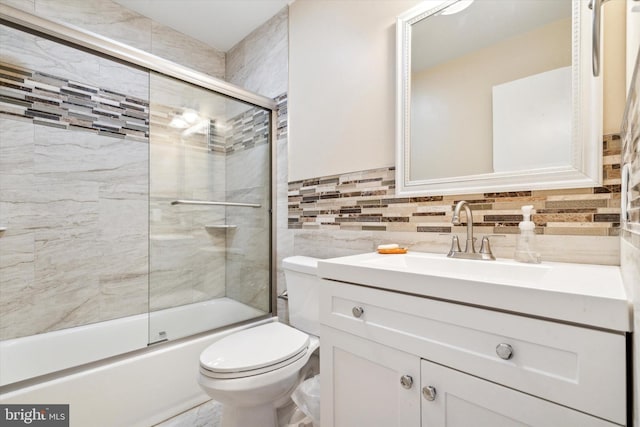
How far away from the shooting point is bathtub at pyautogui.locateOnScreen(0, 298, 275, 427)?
4.27ft

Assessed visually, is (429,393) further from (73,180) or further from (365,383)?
(73,180)

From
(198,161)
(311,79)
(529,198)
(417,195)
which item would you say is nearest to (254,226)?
(198,161)

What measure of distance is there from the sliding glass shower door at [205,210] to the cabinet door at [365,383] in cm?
112

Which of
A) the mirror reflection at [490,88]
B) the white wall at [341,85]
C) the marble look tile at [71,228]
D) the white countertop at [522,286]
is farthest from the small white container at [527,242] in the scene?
the marble look tile at [71,228]

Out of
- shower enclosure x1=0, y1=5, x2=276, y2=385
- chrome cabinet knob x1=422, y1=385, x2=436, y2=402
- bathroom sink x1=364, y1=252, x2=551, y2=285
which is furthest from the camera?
shower enclosure x1=0, y1=5, x2=276, y2=385

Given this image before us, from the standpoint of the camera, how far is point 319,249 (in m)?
1.75

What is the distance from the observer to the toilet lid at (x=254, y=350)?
115 centimetres

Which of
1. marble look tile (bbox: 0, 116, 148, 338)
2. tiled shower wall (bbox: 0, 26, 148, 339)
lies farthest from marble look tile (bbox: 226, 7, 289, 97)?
marble look tile (bbox: 0, 116, 148, 338)

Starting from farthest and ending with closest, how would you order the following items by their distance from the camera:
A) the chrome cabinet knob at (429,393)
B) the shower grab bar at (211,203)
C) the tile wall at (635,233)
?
1. the shower grab bar at (211,203)
2. the chrome cabinet knob at (429,393)
3. the tile wall at (635,233)

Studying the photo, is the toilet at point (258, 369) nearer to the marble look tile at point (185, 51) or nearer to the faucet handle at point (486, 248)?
the faucet handle at point (486, 248)

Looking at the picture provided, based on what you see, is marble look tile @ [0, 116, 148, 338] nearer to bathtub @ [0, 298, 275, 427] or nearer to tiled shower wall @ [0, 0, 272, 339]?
tiled shower wall @ [0, 0, 272, 339]

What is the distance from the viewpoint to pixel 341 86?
164cm

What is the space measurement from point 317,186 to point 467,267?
984 mm

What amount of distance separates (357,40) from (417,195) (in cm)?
92
